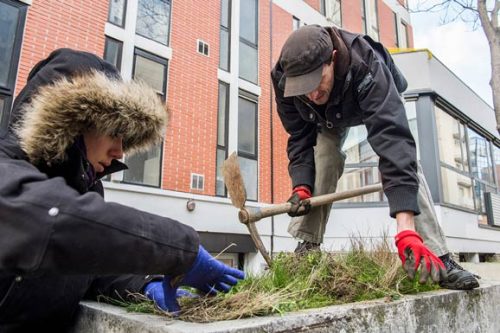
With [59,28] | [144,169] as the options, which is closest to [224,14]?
[59,28]

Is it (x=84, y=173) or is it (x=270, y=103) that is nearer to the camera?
(x=84, y=173)

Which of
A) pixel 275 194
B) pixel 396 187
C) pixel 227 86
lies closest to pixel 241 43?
pixel 227 86

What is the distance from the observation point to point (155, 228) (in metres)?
1.08

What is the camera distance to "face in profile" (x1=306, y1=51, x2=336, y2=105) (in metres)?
2.20

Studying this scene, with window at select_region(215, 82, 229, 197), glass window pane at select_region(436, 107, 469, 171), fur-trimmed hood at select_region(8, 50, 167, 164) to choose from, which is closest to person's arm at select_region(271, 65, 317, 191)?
fur-trimmed hood at select_region(8, 50, 167, 164)

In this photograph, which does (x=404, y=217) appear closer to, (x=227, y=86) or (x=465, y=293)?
(x=465, y=293)

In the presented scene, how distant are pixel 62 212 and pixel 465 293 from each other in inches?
79.7

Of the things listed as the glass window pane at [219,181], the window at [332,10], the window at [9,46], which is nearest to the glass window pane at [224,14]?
the glass window pane at [219,181]

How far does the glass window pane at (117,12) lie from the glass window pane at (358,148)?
5589 mm

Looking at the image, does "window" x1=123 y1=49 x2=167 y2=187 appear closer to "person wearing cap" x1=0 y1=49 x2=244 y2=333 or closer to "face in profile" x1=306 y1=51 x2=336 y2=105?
"face in profile" x1=306 y1=51 x2=336 y2=105

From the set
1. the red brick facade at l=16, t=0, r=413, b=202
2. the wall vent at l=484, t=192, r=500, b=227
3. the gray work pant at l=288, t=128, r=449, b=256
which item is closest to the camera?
the gray work pant at l=288, t=128, r=449, b=256

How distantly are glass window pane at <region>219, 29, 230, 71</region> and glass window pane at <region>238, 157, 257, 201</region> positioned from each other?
2.25 m

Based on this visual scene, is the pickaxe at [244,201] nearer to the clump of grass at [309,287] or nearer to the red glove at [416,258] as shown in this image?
the clump of grass at [309,287]

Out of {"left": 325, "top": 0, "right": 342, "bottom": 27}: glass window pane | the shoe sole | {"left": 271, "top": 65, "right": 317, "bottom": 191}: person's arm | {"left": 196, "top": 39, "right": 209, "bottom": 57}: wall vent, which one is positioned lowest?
the shoe sole
